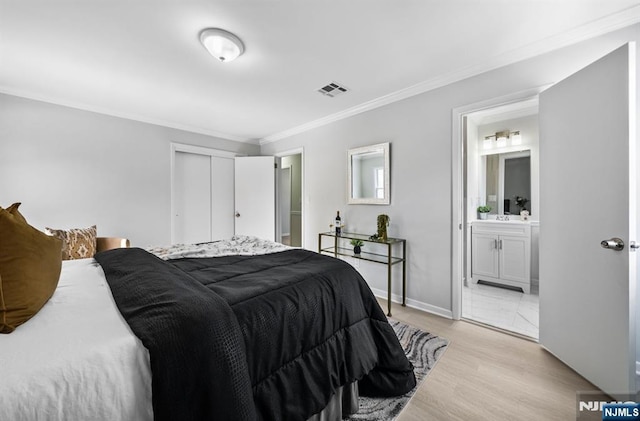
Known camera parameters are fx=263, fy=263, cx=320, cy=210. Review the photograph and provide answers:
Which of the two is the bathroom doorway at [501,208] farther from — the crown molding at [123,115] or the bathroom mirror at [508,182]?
the crown molding at [123,115]

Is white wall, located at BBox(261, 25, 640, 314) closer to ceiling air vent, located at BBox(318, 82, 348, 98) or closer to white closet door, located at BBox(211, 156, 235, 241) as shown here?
ceiling air vent, located at BBox(318, 82, 348, 98)

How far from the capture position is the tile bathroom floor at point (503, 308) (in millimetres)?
2504

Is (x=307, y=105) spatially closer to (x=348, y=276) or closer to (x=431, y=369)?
(x=348, y=276)

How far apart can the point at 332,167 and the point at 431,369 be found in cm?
268

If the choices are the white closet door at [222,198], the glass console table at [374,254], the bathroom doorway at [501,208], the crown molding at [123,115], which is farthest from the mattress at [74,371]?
the white closet door at [222,198]

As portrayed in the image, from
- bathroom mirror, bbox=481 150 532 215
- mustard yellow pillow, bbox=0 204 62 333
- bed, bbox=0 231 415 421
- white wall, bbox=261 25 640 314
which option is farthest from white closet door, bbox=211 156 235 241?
bathroom mirror, bbox=481 150 532 215

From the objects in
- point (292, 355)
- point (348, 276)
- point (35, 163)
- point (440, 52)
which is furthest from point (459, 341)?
point (35, 163)

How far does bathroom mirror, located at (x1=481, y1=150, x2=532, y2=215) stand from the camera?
12.1 feet

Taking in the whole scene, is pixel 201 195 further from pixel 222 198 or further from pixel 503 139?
pixel 503 139

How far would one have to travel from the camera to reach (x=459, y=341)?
87.4 inches

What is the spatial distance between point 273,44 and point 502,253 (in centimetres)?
368

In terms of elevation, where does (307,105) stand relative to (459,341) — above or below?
above

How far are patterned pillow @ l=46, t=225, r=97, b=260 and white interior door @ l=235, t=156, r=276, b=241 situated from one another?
2.09 m

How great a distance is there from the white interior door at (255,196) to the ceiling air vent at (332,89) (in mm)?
1915
